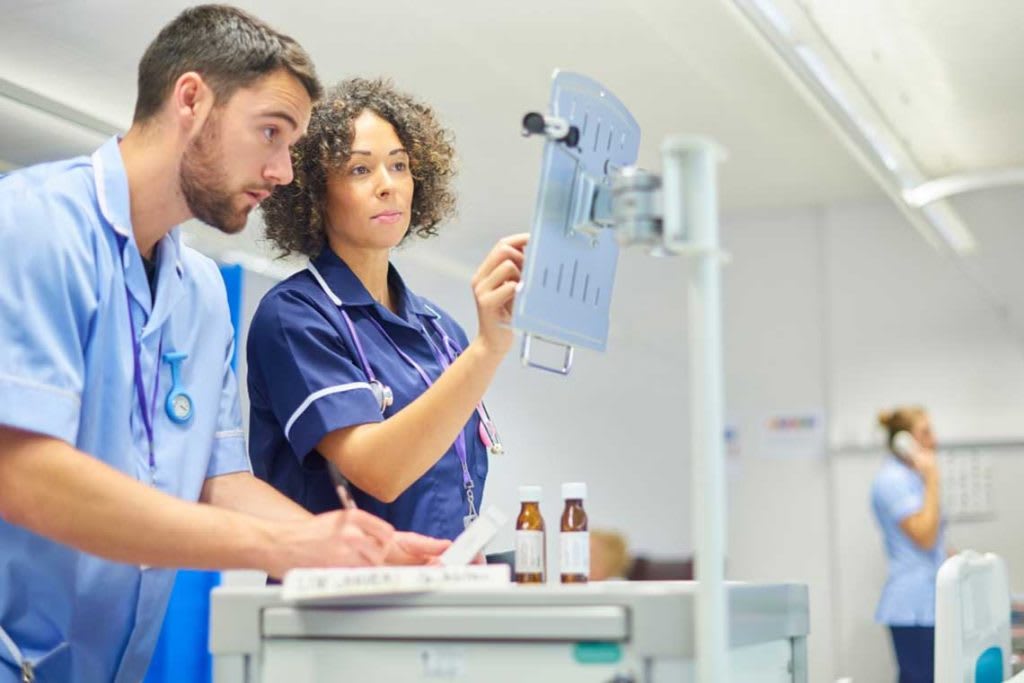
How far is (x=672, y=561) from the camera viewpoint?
711 cm

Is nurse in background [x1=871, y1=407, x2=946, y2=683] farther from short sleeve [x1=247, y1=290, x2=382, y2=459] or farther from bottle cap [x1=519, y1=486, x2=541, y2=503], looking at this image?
short sleeve [x1=247, y1=290, x2=382, y2=459]

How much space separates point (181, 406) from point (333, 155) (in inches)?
16.3

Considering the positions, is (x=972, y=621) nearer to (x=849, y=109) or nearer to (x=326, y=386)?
(x=326, y=386)

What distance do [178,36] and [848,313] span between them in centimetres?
499

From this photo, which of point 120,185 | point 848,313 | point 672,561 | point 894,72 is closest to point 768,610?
point 120,185

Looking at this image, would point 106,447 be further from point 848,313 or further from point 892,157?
point 848,313

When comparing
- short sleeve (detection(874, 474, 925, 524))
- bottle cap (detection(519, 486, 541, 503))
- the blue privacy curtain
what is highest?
short sleeve (detection(874, 474, 925, 524))

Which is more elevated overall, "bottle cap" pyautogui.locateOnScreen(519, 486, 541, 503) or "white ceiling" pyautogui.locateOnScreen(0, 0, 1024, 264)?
"white ceiling" pyautogui.locateOnScreen(0, 0, 1024, 264)

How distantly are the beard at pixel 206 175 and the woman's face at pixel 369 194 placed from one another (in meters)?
0.23

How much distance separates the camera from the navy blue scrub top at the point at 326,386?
144 cm

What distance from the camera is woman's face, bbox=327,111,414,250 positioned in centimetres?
162

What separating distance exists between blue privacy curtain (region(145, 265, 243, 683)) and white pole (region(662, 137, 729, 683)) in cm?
197

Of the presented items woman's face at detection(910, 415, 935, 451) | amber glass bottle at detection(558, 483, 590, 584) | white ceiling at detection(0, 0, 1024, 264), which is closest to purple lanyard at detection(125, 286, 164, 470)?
amber glass bottle at detection(558, 483, 590, 584)

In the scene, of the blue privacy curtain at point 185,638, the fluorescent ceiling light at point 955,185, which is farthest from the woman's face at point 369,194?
the fluorescent ceiling light at point 955,185
